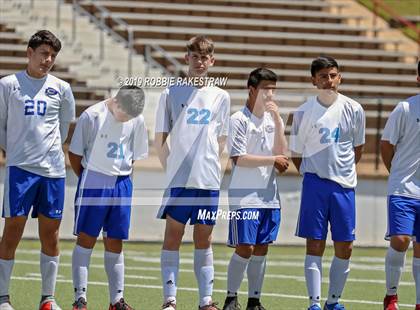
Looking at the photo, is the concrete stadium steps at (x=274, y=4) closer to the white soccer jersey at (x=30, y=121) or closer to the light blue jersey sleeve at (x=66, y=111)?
the light blue jersey sleeve at (x=66, y=111)

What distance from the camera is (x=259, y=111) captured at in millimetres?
9680

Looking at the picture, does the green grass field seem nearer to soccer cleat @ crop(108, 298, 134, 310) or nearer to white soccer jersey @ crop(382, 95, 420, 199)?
soccer cleat @ crop(108, 298, 134, 310)

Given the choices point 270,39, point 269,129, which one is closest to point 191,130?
point 269,129

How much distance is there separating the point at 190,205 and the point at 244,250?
676mm

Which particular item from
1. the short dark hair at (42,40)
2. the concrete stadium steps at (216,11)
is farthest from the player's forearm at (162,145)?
the concrete stadium steps at (216,11)

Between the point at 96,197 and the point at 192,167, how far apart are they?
30.0 inches

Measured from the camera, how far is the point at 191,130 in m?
9.23

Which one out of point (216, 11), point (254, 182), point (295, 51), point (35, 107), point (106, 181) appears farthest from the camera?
point (216, 11)

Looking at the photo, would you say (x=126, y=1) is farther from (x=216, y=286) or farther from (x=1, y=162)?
(x=216, y=286)

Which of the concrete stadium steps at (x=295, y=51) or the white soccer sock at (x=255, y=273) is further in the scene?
the concrete stadium steps at (x=295, y=51)

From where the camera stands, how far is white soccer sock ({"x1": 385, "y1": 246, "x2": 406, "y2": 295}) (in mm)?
9609

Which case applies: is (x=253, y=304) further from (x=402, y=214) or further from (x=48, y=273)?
(x=48, y=273)

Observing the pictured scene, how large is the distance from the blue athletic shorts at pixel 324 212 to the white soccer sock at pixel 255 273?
45 cm

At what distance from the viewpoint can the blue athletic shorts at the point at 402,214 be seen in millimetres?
9516
